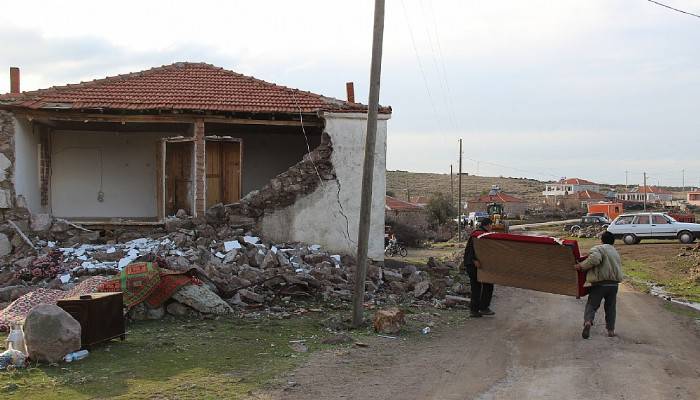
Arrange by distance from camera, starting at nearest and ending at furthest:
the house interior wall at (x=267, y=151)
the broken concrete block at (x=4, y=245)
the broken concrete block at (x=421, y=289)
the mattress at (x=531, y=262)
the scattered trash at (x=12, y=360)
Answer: the scattered trash at (x=12, y=360), the mattress at (x=531, y=262), the broken concrete block at (x=421, y=289), the broken concrete block at (x=4, y=245), the house interior wall at (x=267, y=151)

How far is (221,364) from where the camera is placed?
815 cm

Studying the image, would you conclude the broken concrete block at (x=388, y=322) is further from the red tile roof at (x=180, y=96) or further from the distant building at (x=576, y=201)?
the distant building at (x=576, y=201)

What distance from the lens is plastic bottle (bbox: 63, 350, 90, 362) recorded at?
800cm

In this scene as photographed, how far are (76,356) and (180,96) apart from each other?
11.1 meters

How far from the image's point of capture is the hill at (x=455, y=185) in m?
105

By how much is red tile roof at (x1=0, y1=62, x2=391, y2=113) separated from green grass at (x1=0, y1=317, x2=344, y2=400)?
794 cm

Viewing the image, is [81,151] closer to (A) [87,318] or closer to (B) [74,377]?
(A) [87,318]

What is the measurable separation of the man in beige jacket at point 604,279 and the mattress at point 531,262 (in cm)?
45

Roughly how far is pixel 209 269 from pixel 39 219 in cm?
625

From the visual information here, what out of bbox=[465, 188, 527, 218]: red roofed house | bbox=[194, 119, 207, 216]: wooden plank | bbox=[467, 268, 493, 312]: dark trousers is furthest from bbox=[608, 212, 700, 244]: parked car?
bbox=[465, 188, 527, 218]: red roofed house

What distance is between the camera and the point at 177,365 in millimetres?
8047

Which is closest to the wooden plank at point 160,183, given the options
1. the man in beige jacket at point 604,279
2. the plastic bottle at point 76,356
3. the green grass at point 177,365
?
the green grass at point 177,365

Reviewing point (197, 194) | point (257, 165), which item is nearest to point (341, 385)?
point (197, 194)

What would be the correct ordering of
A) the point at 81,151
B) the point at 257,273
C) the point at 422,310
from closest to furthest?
the point at 422,310
the point at 257,273
the point at 81,151
